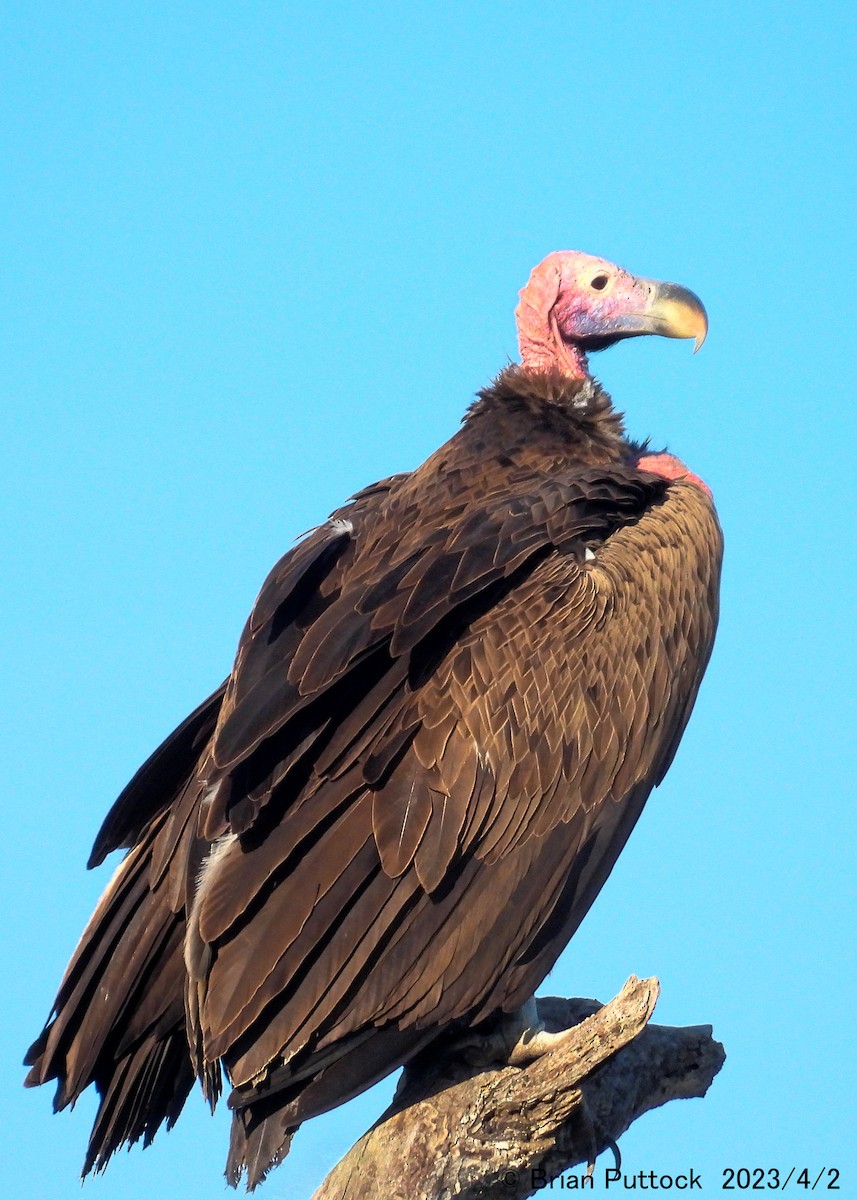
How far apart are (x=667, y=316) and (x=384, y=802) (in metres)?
3.58

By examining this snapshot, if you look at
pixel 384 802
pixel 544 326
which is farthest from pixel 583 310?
pixel 384 802

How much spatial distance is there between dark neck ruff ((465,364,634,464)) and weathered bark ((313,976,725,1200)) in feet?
9.46

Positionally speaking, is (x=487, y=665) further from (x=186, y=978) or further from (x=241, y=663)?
(x=186, y=978)

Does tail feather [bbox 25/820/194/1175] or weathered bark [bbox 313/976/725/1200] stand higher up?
tail feather [bbox 25/820/194/1175]

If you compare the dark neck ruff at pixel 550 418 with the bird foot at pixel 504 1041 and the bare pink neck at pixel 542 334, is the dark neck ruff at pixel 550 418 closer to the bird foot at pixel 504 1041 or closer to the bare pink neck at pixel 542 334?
the bare pink neck at pixel 542 334

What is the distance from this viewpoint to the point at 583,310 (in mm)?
8742

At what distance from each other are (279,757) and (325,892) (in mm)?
530

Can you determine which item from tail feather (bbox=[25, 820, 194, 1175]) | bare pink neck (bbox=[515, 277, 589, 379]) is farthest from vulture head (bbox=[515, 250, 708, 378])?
tail feather (bbox=[25, 820, 194, 1175])

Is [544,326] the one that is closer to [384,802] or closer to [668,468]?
[668,468]

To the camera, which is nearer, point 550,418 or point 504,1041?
point 504,1041

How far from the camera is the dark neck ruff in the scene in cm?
781

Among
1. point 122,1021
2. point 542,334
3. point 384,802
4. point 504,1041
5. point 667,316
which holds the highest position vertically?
point 542,334

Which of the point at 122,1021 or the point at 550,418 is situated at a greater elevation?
the point at 550,418

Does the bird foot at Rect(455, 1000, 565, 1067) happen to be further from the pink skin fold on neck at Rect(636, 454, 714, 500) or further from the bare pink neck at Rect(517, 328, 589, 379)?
the bare pink neck at Rect(517, 328, 589, 379)
